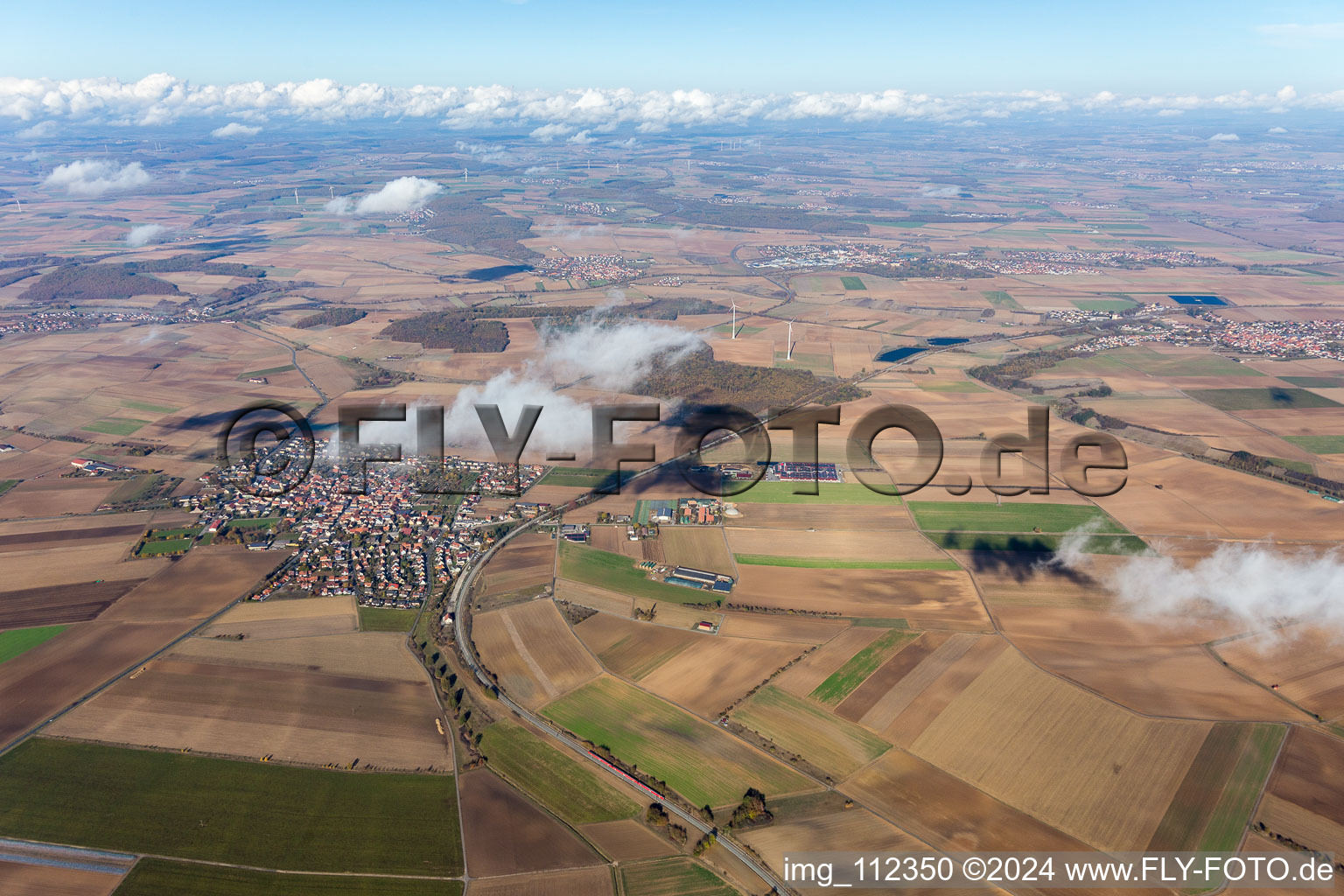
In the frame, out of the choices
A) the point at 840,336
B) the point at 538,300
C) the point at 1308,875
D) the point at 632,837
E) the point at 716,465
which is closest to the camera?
the point at 1308,875

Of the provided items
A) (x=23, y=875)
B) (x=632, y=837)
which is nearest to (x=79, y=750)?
(x=23, y=875)

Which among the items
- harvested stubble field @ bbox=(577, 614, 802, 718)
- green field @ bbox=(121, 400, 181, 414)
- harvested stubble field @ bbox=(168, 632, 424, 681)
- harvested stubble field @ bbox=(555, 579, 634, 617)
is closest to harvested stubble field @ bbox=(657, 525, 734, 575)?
harvested stubble field @ bbox=(555, 579, 634, 617)

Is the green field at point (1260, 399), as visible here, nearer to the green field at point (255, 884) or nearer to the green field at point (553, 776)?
the green field at point (553, 776)

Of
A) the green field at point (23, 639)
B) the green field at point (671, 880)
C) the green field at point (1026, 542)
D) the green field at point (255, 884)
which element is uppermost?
the green field at point (1026, 542)

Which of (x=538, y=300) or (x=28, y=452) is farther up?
(x=538, y=300)

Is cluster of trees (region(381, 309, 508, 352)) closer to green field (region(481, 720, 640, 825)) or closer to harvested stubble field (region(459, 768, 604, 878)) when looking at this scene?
green field (region(481, 720, 640, 825))

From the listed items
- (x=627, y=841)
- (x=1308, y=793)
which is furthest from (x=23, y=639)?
(x=1308, y=793)

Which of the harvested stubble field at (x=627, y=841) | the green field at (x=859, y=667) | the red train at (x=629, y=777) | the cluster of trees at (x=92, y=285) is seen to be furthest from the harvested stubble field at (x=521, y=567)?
the cluster of trees at (x=92, y=285)

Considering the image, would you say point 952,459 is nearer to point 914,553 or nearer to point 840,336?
point 914,553
